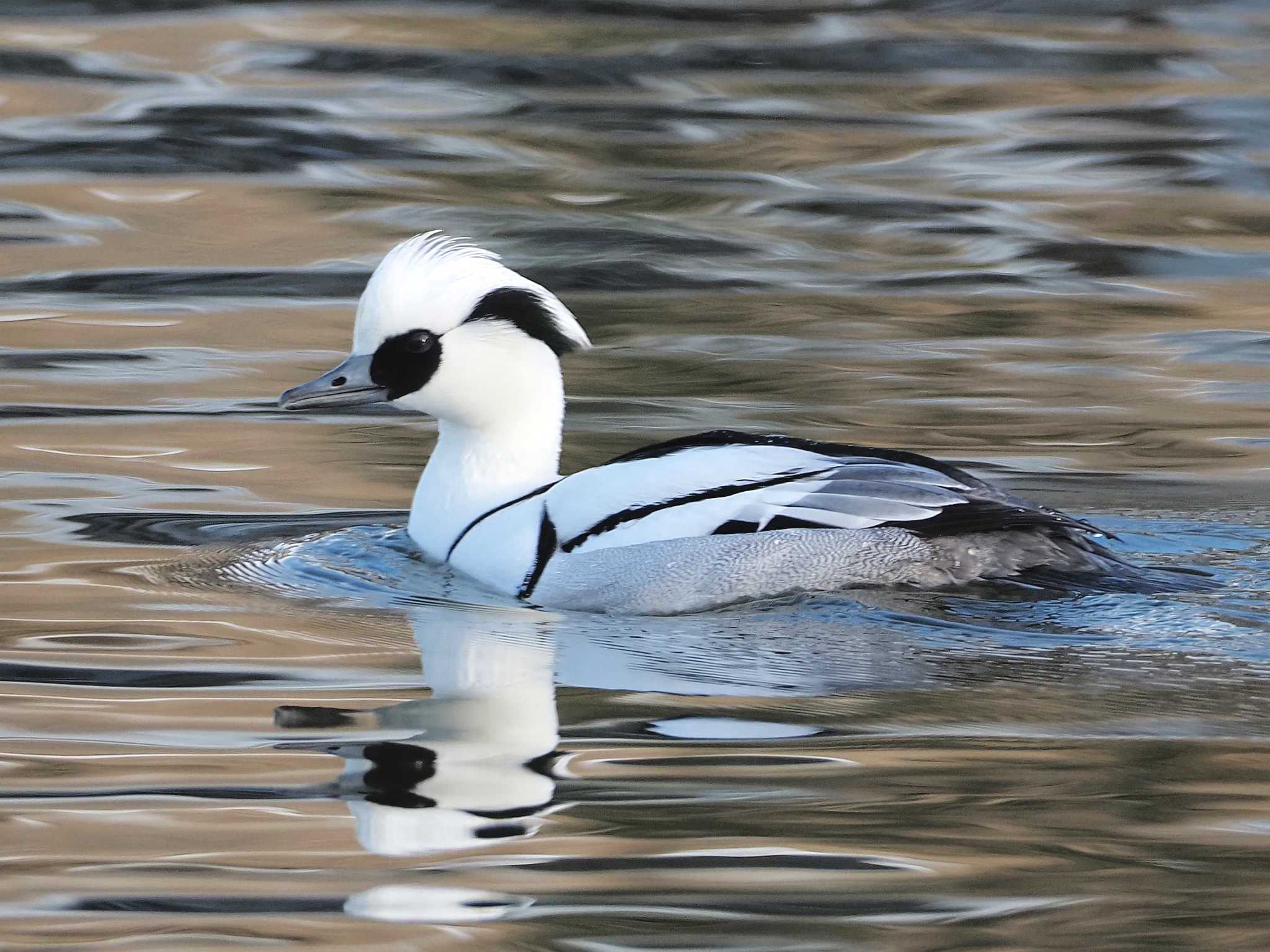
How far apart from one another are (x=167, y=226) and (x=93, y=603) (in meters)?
5.90

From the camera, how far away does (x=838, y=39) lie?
50.9ft

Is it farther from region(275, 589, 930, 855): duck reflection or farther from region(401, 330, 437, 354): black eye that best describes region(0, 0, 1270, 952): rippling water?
region(401, 330, 437, 354): black eye

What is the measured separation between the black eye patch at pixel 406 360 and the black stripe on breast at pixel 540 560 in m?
0.63

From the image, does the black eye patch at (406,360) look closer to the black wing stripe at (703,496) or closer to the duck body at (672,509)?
the duck body at (672,509)

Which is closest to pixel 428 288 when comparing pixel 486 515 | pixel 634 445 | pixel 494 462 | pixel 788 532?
pixel 494 462

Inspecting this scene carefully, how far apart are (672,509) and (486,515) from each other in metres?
Result: 0.73

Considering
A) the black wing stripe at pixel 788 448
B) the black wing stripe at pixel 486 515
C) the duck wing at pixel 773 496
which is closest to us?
the duck wing at pixel 773 496

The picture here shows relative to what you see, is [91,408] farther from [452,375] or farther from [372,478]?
[452,375]

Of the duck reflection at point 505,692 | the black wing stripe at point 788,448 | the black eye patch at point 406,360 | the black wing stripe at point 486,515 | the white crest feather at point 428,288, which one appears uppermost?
the white crest feather at point 428,288

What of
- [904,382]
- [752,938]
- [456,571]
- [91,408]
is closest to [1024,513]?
[456,571]

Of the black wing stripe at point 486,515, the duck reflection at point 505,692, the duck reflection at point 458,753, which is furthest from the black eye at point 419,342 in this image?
Result: the duck reflection at point 458,753

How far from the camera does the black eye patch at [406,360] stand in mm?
6391

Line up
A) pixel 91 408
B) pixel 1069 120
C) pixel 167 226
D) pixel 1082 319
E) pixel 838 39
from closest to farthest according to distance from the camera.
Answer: pixel 91 408 → pixel 1082 319 → pixel 167 226 → pixel 1069 120 → pixel 838 39

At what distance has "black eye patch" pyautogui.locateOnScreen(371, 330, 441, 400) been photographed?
6391 millimetres
